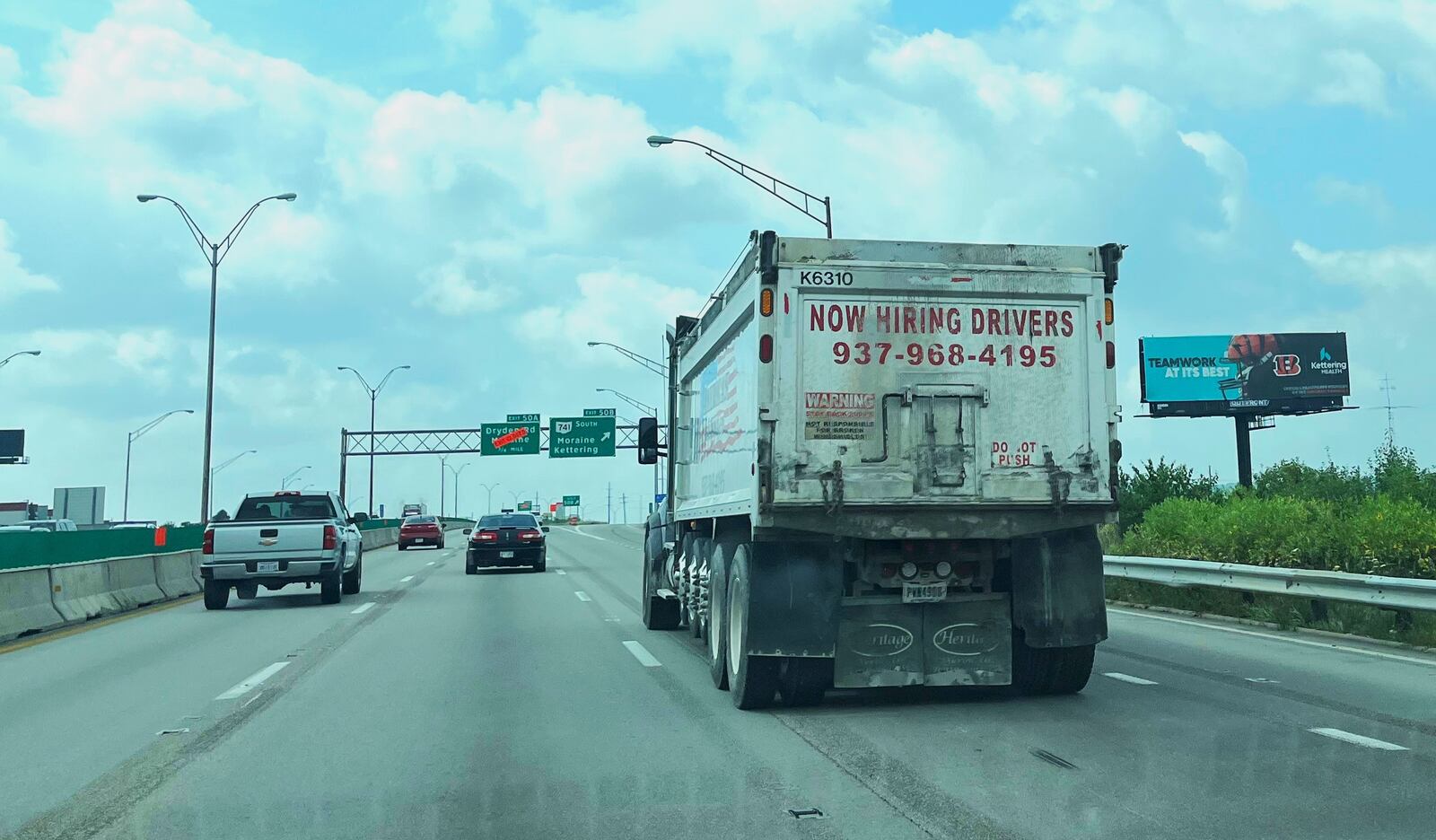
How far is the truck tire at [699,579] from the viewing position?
12211 millimetres

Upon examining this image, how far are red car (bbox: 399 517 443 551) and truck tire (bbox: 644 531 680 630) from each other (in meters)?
43.0

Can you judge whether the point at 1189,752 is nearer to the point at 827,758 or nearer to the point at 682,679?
the point at 827,758

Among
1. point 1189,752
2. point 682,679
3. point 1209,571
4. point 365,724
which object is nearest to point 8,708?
point 365,724

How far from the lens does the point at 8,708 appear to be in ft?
33.3

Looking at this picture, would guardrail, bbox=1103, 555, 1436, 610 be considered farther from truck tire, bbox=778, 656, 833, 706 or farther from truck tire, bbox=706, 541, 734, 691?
truck tire, bbox=706, 541, 734, 691

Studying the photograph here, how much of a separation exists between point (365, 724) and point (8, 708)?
10.6 feet

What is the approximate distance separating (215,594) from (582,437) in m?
46.4

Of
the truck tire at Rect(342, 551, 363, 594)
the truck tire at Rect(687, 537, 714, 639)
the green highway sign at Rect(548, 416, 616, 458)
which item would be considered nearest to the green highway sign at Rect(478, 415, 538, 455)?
the green highway sign at Rect(548, 416, 616, 458)

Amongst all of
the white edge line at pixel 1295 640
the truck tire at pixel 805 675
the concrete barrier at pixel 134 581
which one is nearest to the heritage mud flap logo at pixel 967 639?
the truck tire at pixel 805 675

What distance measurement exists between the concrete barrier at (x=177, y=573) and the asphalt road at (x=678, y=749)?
9.83 metres

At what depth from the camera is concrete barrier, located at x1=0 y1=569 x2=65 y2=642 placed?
16250 mm

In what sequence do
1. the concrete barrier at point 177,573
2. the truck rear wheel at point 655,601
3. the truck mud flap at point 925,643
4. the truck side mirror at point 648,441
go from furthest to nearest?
the concrete barrier at point 177,573 → the truck rear wheel at point 655,601 → the truck side mirror at point 648,441 → the truck mud flap at point 925,643

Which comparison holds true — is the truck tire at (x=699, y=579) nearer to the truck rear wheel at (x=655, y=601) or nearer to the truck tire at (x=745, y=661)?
the truck tire at (x=745, y=661)

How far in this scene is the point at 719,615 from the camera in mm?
10594
